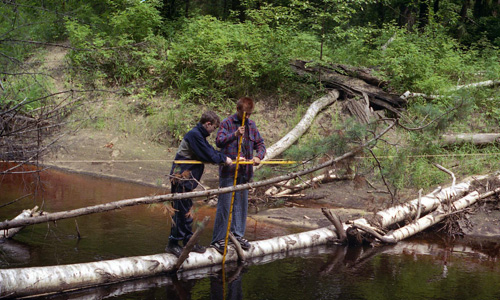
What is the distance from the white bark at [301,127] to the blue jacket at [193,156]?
224 inches

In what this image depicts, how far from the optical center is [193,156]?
6.11 metres

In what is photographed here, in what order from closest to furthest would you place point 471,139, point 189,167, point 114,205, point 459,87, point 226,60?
1. point 114,205
2. point 189,167
3. point 471,139
4. point 459,87
5. point 226,60

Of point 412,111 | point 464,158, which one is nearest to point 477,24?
point 412,111

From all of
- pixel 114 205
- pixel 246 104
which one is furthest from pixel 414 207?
pixel 114 205

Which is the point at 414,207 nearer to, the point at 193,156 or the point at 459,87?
the point at 193,156

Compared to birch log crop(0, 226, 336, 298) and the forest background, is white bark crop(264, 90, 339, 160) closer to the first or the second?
the forest background

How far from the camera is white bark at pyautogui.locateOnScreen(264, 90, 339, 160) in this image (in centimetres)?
1228

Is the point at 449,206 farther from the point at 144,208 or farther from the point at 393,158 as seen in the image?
the point at 144,208

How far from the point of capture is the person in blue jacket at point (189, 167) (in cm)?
596

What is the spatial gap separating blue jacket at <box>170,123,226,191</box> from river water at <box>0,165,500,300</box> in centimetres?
46

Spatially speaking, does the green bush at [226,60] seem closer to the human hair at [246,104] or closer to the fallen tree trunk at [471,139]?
the fallen tree trunk at [471,139]

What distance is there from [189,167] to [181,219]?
25.2 inches

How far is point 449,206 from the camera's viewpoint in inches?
343

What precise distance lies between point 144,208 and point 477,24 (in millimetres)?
14808
